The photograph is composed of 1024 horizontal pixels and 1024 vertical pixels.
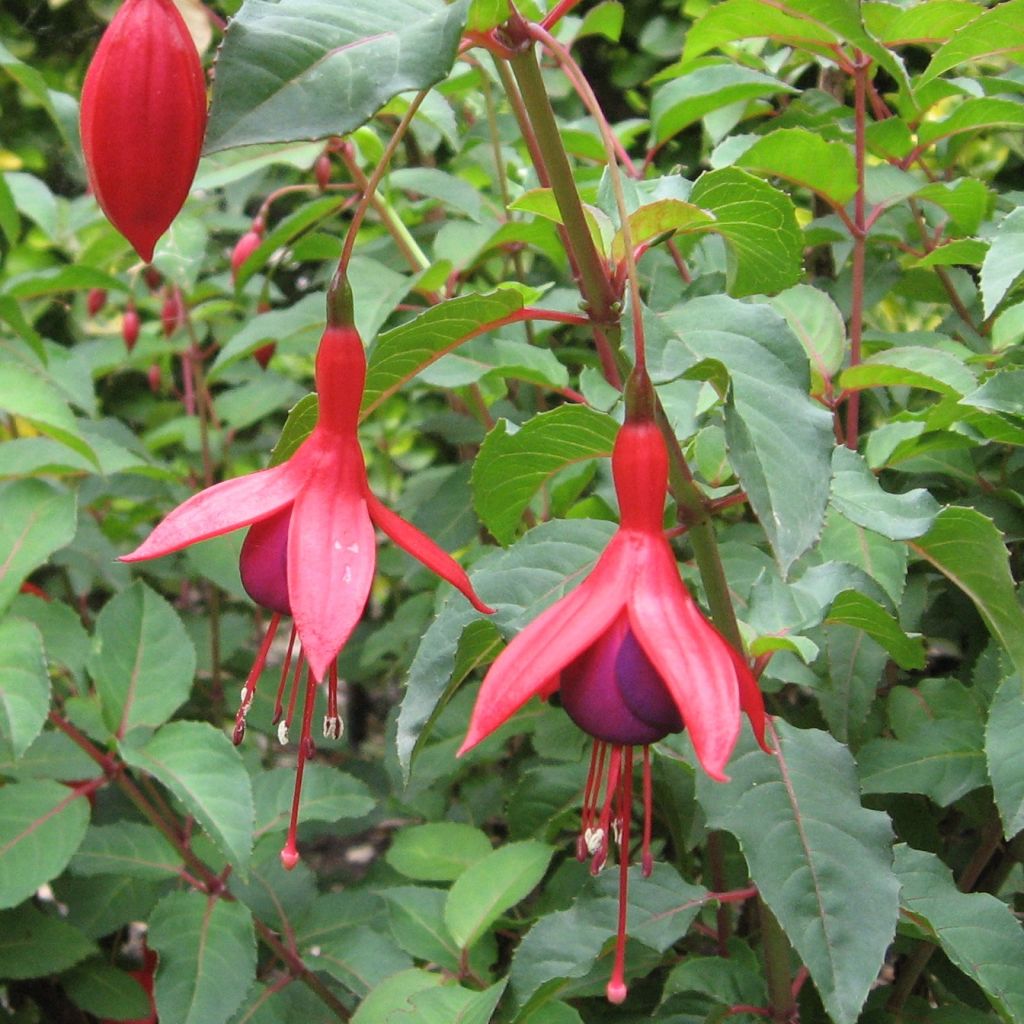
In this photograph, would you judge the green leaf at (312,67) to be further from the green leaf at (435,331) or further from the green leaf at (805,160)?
the green leaf at (805,160)

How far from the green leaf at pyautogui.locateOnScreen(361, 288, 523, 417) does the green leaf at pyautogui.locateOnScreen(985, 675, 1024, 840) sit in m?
0.36

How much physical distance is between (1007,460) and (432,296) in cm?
51

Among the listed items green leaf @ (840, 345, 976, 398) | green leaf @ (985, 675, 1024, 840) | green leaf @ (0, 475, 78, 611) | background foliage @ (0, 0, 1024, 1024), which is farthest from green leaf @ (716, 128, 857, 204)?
green leaf @ (0, 475, 78, 611)

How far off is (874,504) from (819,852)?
0.62ft

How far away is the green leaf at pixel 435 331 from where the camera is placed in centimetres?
53

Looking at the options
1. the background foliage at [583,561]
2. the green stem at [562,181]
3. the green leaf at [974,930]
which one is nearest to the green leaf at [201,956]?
the background foliage at [583,561]

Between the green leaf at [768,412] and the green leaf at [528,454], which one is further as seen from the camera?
the green leaf at [528,454]

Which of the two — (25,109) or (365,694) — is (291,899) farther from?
(25,109)

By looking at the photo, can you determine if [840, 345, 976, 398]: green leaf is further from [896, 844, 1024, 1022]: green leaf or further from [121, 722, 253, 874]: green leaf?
[121, 722, 253, 874]: green leaf

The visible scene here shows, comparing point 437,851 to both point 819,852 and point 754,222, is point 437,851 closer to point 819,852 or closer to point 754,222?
point 819,852

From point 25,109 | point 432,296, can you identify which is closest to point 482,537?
point 432,296

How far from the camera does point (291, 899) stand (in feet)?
3.23

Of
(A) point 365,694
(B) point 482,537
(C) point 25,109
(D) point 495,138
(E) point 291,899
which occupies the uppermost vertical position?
(D) point 495,138

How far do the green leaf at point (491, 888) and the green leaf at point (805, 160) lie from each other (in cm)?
50
